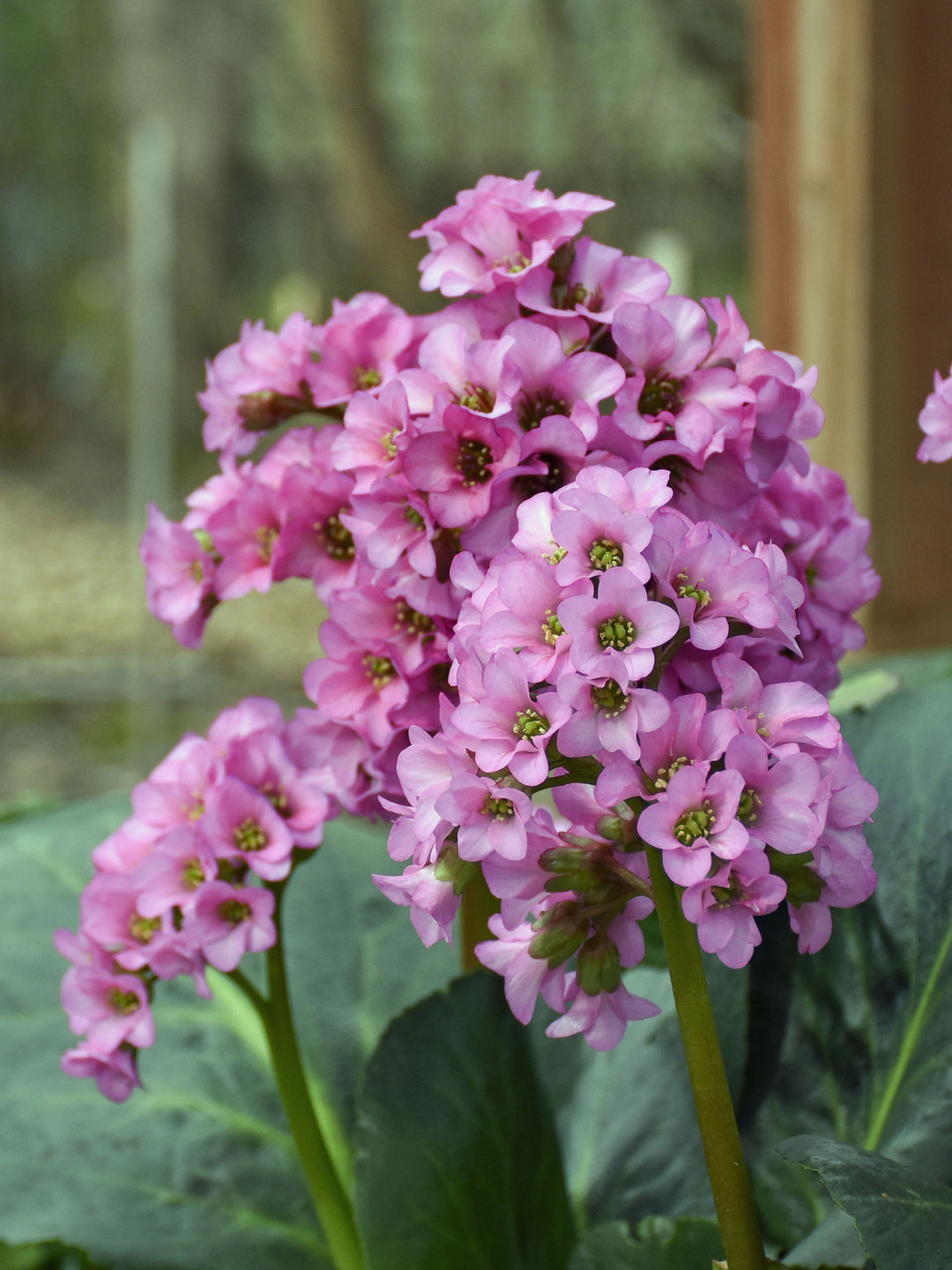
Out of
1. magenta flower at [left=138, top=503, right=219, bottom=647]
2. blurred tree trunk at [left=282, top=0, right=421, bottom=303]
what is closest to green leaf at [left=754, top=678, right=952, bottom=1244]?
magenta flower at [left=138, top=503, right=219, bottom=647]

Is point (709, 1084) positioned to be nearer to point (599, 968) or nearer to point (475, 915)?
point (599, 968)

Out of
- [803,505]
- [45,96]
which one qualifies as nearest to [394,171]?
[45,96]

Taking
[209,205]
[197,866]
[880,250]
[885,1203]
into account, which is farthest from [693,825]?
[209,205]

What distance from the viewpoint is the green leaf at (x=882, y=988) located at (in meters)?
0.56

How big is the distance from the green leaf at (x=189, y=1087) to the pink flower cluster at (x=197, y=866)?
0.47ft

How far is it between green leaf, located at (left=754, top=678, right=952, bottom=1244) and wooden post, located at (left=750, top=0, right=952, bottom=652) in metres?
0.88

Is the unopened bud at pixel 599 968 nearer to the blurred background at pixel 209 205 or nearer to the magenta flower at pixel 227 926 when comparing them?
the magenta flower at pixel 227 926

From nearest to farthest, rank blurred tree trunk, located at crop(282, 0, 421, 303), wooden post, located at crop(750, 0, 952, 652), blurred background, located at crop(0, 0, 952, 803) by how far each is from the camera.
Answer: wooden post, located at crop(750, 0, 952, 652) < blurred background, located at crop(0, 0, 952, 803) < blurred tree trunk, located at crop(282, 0, 421, 303)

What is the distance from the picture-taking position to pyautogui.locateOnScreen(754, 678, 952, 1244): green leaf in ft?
1.84

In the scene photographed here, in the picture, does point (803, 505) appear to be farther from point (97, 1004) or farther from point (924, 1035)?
point (97, 1004)

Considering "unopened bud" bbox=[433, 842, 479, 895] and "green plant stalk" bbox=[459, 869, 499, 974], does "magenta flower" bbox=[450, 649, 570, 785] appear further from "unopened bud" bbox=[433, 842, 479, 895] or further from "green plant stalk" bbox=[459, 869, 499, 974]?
"green plant stalk" bbox=[459, 869, 499, 974]

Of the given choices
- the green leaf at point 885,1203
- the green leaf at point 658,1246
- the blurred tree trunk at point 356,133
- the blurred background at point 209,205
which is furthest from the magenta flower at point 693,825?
the blurred tree trunk at point 356,133

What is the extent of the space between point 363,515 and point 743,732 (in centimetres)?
16

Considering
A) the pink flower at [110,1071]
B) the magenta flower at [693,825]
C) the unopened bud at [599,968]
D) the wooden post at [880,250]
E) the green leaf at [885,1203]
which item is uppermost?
the wooden post at [880,250]
